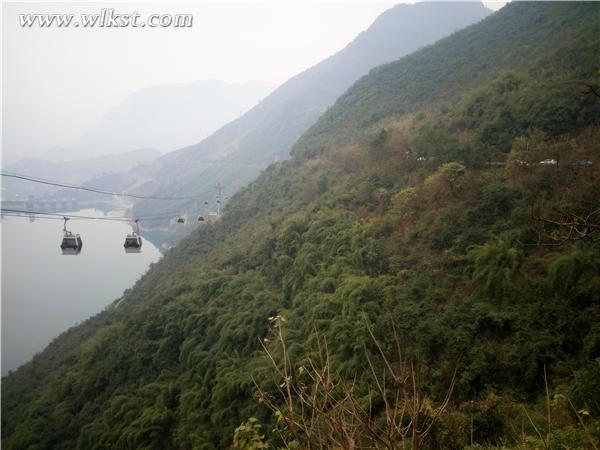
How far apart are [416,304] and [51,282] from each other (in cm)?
5033

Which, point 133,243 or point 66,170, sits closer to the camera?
point 133,243

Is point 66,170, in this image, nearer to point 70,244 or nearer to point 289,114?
point 289,114

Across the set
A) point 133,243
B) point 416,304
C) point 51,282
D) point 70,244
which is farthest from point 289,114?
point 416,304

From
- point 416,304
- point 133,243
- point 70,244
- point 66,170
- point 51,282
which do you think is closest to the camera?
point 416,304

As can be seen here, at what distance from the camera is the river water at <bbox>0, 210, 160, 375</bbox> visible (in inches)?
1208

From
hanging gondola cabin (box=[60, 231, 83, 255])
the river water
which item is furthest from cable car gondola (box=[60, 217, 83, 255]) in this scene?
the river water

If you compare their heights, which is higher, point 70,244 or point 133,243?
point 70,244

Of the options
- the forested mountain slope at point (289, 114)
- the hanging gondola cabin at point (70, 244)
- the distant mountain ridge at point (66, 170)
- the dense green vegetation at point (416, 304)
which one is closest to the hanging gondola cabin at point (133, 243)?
the hanging gondola cabin at point (70, 244)

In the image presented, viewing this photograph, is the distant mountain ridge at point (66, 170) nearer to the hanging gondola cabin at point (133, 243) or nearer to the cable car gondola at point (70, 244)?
the hanging gondola cabin at point (133, 243)

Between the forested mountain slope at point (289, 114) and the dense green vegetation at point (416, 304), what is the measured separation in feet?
133

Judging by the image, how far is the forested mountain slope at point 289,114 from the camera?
201 ft

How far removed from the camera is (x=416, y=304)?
761cm

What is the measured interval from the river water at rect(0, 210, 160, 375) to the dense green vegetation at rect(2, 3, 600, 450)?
1451cm

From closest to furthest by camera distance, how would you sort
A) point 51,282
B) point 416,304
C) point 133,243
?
point 416,304, point 133,243, point 51,282
